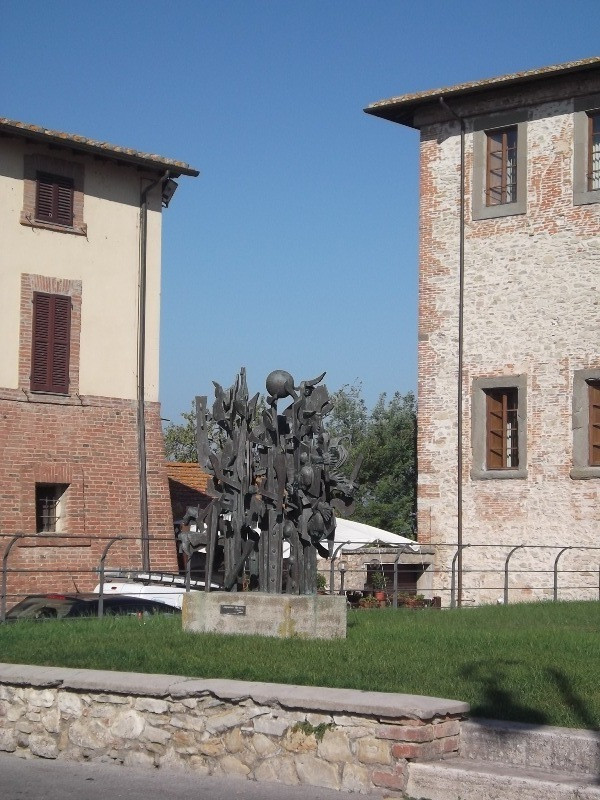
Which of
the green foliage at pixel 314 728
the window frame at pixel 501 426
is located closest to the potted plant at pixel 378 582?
the window frame at pixel 501 426

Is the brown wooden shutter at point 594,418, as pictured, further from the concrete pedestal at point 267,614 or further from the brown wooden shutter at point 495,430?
the concrete pedestal at point 267,614

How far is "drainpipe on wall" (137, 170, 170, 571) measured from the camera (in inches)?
1079

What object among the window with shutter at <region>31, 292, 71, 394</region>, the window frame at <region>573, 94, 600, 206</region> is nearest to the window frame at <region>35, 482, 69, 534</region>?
the window with shutter at <region>31, 292, 71, 394</region>

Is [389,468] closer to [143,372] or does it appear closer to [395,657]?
[143,372]

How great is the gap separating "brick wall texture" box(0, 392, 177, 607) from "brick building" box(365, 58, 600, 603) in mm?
6181

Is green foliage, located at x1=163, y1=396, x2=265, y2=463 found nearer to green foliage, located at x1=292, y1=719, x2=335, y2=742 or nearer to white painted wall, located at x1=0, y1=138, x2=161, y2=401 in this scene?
white painted wall, located at x1=0, y1=138, x2=161, y2=401

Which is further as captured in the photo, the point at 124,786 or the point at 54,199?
the point at 54,199

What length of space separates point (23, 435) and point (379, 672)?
56.2 feet

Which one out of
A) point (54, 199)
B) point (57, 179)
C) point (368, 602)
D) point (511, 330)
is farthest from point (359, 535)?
point (57, 179)

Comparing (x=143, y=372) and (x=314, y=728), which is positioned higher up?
(x=143, y=372)

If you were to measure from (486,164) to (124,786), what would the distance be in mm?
19096

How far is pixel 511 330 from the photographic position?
82.0 ft

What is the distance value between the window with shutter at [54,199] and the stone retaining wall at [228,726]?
17.6 m

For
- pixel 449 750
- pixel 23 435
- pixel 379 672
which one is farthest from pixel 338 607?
pixel 23 435
